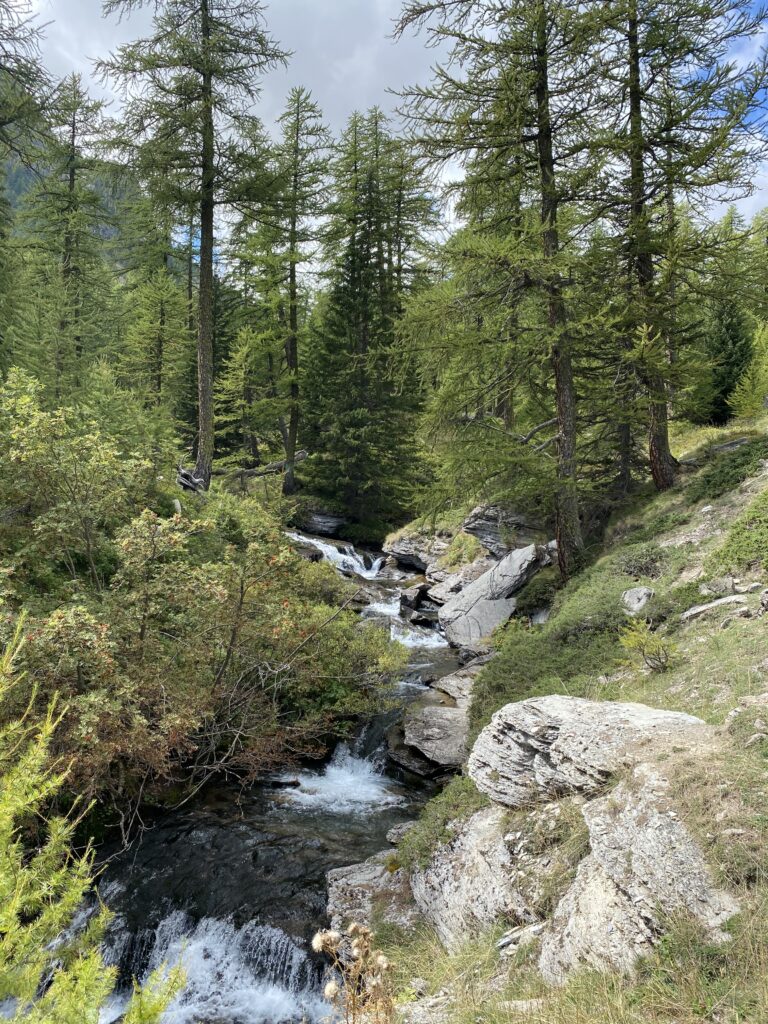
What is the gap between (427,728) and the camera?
30.3 ft

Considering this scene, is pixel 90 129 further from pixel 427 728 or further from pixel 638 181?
pixel 427 728

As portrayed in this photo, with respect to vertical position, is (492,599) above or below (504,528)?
below

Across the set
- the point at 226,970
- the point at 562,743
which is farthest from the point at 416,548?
the point at 562,743

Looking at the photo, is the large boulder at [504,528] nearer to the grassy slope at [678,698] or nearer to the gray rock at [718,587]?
the grassy slope at [678,698]

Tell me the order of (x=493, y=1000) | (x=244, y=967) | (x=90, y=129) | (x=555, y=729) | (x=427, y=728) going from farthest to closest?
(x=90, y=129), (x=427, y=728), (x=244, y=967), (x=555, y=729), (x=493, y=1000)

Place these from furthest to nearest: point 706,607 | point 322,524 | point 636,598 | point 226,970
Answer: point 322,524 < point 636,598 < point 706,607 < point 226,970

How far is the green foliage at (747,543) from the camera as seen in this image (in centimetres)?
712

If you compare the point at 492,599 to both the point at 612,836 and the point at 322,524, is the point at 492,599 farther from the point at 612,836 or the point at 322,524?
the point at 322,524

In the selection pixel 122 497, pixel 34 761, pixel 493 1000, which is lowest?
pixel 493 1000

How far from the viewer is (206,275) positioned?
1415cm

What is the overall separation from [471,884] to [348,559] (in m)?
15.4

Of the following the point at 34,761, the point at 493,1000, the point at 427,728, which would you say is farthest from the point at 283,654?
the point at 34,761

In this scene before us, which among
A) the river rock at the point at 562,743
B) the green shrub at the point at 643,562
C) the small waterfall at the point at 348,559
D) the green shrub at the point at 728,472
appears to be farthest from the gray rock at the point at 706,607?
the small waterfall at the point at 348,559

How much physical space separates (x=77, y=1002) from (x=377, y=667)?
25.4 ft
